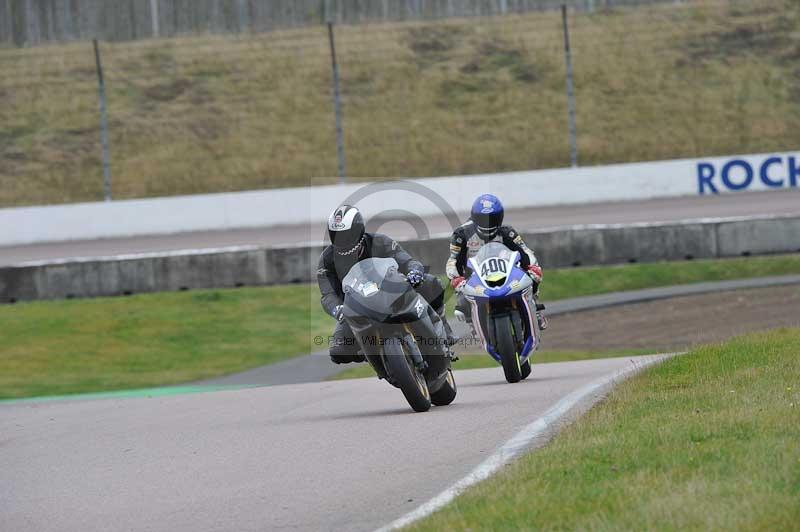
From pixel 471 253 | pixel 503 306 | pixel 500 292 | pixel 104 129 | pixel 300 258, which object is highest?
pixel 104 129

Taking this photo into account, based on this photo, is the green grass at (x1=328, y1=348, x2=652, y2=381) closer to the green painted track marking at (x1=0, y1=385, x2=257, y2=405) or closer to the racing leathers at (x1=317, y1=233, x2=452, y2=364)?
the green painted track marking at (x1=0, y1=385, x2=257, y2=405)

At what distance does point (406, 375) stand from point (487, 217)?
2970 mm

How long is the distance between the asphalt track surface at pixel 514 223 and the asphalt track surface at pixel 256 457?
14.1m

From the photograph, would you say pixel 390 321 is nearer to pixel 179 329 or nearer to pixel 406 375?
pixel 406 375

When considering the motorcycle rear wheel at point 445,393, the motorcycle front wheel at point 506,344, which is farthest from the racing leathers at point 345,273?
the motorcycle front wheel at point 506,344

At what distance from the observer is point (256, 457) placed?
25.7 feet

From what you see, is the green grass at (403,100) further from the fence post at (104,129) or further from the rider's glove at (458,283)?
the rider's glove at (458,283)

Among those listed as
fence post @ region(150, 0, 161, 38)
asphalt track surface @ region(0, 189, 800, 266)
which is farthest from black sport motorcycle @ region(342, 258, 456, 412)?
fence post @ region(150, 0, 161, 38)

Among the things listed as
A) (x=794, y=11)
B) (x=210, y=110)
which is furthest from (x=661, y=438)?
(x=794, y=11)

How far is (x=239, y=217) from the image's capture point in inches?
1171

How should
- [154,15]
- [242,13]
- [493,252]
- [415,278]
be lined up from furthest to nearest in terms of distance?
[154,15]
[242,13]
[493,252]
[415,278]

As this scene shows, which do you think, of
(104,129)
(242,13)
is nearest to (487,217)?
(104,129)

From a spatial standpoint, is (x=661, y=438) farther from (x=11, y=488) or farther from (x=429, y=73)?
(x=429, y=73)

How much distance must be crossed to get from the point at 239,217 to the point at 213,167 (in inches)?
219
